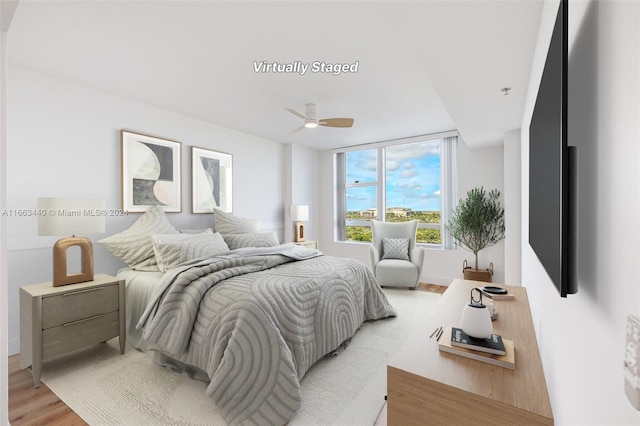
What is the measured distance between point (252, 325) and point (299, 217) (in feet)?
10.8

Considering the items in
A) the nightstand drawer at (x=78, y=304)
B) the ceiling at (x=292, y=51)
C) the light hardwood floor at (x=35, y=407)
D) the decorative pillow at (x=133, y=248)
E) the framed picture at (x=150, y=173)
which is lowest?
the light hardwood floor at (x=35, y=407)

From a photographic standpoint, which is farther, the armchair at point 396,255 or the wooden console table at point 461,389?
the armchair at point 396,255

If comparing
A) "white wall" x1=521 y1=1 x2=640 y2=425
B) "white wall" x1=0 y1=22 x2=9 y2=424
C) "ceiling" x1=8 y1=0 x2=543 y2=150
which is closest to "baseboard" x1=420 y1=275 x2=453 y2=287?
"ceiling" x1=8 y1=0 x2=543 y2=150

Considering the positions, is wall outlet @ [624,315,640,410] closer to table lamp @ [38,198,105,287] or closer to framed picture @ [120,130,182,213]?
table lamp @ [38,198,105,287]

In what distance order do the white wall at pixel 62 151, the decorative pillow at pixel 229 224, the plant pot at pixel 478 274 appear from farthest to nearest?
the plant pot at pixel 478 274
the decorative pillow at pixel 229 224
the white wall at pixel 62 151

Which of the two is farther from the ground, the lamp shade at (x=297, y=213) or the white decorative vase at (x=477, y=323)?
the lamp shade at (x=297, y=213)

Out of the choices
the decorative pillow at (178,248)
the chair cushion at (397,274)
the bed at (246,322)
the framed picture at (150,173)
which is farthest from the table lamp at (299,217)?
the bed at (246,322)

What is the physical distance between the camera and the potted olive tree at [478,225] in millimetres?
4167

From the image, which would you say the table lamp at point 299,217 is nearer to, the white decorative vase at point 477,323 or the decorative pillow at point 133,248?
the decorative pillow at point 133,248

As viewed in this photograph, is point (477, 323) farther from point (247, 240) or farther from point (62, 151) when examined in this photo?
point (62, 151)

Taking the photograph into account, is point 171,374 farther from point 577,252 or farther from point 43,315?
point 577,252

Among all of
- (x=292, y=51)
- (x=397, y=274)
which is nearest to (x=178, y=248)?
(x=292, y=51)

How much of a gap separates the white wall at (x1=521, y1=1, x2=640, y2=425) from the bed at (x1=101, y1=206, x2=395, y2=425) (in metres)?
1.41

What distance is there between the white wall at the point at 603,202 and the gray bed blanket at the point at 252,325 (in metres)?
1.39
